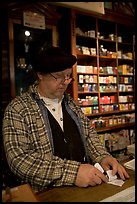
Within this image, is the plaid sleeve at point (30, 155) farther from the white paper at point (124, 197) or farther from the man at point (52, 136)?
the white paper at point (124, 197)

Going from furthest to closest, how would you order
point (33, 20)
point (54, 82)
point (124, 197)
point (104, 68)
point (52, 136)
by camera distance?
point (104, 68) → point (33, 20) → point (54, 82) → point (52, 136) → point (124, 197)

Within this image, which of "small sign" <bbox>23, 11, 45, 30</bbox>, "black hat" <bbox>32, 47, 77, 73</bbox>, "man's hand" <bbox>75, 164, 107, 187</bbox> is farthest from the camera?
"small sign" <bbox>23, 11, 45, 30</bbox>

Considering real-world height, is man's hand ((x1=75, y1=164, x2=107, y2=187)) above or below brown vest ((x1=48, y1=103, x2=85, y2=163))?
below

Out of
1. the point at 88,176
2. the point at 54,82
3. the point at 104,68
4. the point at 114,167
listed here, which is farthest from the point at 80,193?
the point at 104,68

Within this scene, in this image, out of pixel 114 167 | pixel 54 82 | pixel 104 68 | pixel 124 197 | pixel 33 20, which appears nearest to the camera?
pixel 124 197

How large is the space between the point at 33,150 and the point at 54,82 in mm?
407

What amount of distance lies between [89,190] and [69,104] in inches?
24.4

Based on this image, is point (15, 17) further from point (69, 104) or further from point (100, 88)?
point (100, 88)

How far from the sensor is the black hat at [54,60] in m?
1.16

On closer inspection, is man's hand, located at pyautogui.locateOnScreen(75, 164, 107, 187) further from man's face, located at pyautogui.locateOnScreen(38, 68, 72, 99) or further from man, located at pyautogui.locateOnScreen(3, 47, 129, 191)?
man's face, located at pyautogui.locateOnScreen(38, 68, 72, 99)

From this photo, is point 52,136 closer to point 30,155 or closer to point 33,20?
point 30,155

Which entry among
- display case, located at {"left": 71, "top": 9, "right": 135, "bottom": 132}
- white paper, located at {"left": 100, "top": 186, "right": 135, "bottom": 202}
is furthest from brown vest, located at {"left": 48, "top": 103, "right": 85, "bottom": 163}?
display case, located at {"left": 71, "top": 9, "right": 135, "bottom": 132}

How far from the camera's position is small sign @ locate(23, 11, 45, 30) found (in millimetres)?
2219

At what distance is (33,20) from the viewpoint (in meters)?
2.26
